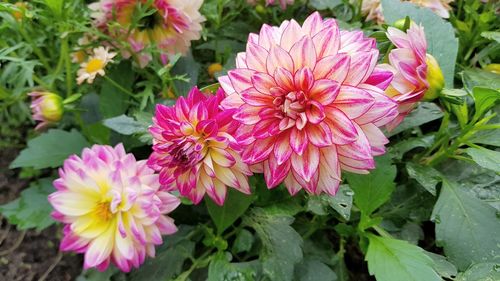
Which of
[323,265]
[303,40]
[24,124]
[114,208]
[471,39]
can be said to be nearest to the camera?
[303,40]

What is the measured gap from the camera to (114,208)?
0.80 m

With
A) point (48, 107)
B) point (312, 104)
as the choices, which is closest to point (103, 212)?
point (48, 107)

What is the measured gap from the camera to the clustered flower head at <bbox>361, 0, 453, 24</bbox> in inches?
41.6

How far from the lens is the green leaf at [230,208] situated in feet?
3.00

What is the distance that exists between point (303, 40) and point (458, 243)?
423 millimetres

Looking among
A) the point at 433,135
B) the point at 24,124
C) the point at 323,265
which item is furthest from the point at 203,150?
the point at 24,124

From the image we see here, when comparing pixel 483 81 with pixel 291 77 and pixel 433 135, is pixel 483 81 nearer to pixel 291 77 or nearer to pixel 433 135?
pixel 433 135

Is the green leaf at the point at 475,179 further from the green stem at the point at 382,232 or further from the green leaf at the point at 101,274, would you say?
the green leaf at the point at 101,274

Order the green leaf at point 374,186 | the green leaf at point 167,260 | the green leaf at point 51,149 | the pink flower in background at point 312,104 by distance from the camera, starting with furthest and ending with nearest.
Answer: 1. the green leaf at point 51,149
2. the green leaf at point 167,260
3. the green leaf at point 374,186
4. the pink flower in background at point 312,104

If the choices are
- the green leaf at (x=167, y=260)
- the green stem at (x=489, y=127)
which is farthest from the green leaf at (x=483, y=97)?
the green leaf at (x=167, y=260)

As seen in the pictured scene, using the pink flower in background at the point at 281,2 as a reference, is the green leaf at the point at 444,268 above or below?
below

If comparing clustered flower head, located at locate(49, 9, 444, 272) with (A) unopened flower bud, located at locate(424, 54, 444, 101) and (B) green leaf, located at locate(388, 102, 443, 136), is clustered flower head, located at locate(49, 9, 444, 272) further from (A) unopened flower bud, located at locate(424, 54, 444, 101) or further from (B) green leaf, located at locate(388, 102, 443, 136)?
(B) green leaf, located at locate(388, 102, 443, 136)

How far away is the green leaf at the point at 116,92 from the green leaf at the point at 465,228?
66 cm

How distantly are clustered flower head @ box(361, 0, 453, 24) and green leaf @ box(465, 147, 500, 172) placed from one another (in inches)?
14.2
